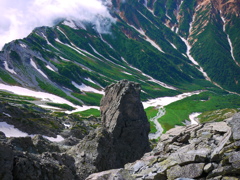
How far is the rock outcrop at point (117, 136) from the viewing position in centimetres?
3256

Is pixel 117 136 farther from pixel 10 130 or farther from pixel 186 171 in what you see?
pixel 186 171

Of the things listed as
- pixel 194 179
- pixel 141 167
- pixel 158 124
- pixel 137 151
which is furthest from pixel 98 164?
pixel 158 124

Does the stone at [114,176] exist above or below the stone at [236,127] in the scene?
below

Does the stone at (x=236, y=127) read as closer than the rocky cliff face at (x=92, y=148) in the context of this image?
Yes

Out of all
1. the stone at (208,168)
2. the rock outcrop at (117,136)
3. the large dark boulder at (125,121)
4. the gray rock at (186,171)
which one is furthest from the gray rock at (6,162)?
the large dark boulder at (125,121)

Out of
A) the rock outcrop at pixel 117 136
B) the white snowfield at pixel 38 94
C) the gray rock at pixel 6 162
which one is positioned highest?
the white snowfield at pixel 38 94

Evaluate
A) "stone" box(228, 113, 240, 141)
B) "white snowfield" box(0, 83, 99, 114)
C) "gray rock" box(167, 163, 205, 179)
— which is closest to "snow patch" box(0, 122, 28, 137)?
"gray rock" box(167, 163, 205, 179)

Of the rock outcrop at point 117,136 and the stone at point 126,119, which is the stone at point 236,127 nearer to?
the rock outcrop at point 117,136

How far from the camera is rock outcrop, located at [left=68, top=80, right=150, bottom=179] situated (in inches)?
1282

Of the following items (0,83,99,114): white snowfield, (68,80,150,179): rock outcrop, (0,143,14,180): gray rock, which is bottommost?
(0,143,14,180): gray rock

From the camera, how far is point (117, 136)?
4416cm

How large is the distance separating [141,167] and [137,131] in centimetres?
2459

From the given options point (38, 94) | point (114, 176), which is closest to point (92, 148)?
point (114, 176)

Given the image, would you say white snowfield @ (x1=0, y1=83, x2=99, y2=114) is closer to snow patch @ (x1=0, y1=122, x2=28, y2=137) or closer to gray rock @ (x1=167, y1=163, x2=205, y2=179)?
snow patch @ (x1=0, y1=122, x2=28, y2=137)
